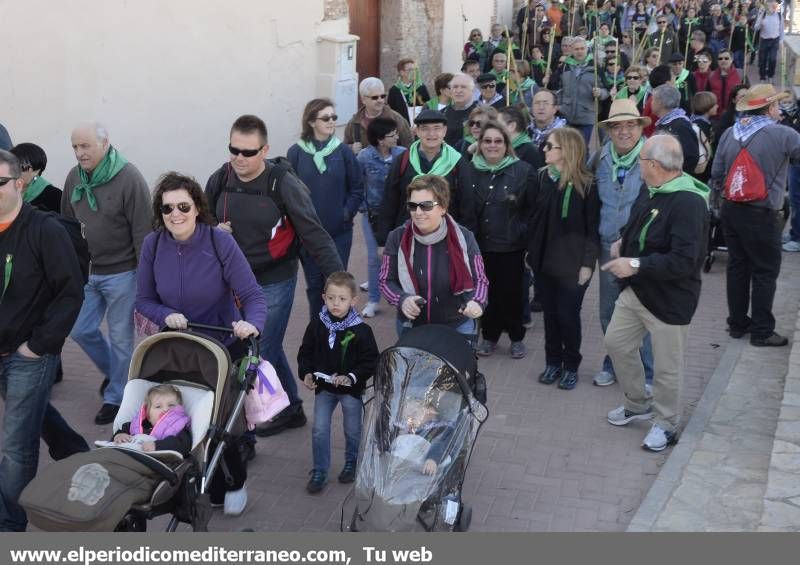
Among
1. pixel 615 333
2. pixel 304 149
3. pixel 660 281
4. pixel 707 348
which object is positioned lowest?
pixel 707 348

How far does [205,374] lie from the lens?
4891 millimetres

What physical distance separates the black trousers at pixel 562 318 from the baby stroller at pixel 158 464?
2.80 m

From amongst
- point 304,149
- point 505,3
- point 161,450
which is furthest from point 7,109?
point 505,3

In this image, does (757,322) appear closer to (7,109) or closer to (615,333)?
(615,333)

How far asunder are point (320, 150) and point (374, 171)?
747mm

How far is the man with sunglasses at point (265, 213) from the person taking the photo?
5875 mm

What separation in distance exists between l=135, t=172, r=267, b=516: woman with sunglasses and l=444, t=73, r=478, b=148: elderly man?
4.95m

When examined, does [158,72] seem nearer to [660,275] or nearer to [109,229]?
[109,229]

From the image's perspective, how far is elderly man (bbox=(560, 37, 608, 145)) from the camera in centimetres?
1322

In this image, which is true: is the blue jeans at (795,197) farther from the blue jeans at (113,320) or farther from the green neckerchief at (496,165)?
the blue jeans at (113,320)

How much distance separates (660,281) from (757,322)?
2383mm

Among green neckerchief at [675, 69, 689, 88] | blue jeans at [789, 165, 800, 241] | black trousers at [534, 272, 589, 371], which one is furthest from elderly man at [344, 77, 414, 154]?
green neckerchief at [675, 69, 689, 88]

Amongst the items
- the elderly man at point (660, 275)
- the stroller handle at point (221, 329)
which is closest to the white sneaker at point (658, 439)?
the elderly man at point (660, 275)

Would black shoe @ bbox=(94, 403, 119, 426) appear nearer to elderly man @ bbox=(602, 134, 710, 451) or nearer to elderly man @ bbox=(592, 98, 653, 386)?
elderly man @ bbox=(602, 134, 710, 451)
